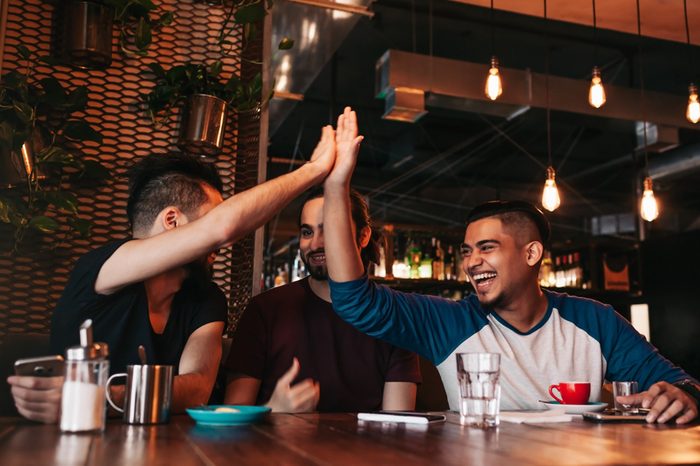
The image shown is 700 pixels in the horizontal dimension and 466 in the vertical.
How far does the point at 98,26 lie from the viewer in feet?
7.45

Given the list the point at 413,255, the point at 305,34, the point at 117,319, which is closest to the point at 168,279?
the point at 117,319

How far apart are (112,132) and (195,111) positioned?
0.37 metres

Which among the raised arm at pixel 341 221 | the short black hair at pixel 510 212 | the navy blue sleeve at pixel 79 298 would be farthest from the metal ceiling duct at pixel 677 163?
the navy blue sleeve at pixel 79 298

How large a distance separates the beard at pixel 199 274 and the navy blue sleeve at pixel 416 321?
1.27ft

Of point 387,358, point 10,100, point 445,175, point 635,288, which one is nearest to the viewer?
point 10,100

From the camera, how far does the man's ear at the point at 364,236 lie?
2469 mm

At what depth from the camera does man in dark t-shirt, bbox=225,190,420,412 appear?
7.08 feet

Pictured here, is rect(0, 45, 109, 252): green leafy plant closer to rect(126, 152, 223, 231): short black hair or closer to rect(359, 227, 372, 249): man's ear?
rect(126, 152, 223, 231): short black hair

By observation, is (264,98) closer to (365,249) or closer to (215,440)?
(365,249)

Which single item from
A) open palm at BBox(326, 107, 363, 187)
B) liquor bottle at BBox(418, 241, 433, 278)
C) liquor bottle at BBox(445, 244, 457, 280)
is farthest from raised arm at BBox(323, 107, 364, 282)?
liquor bottle at BBox(445, 244, 457, 280)

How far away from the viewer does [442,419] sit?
1426 millimetres

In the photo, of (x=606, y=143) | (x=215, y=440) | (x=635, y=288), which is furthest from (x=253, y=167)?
(x=606, y=143)

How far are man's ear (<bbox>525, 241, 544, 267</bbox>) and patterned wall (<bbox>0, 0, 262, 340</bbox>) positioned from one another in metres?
1.02

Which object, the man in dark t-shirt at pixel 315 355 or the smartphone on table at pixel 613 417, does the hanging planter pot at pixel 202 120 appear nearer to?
the man in dark t-shirt at pixel 315 355
